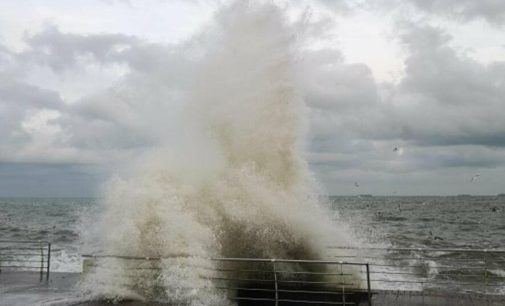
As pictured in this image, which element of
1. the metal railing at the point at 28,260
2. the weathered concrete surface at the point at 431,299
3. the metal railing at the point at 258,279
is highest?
the metal railing at the point at 28,260

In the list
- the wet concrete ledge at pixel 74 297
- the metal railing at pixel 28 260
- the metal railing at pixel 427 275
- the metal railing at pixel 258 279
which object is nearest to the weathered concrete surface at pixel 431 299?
the wet concrete ledge at pixel 74 297

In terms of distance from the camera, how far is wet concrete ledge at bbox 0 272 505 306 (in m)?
10.5

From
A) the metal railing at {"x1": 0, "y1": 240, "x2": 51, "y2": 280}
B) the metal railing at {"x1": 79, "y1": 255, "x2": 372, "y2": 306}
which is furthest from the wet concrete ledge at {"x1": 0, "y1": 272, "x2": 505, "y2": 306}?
the metal railing at {"x1": 0, "y1": 240, "x2": 51, "y2": 280}

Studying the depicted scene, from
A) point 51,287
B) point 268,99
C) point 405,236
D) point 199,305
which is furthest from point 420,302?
point 405,236

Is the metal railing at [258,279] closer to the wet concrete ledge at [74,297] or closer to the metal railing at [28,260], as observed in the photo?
the wet concrete ledge at [74,297]

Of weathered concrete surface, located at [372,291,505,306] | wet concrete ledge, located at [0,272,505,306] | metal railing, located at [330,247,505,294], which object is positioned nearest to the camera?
weathered concrete surface, located at [372,291,505,306]

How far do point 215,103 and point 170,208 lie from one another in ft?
13.0

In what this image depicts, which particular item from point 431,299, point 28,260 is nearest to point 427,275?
point 431,299

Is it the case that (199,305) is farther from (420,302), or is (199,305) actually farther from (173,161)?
(173,161)

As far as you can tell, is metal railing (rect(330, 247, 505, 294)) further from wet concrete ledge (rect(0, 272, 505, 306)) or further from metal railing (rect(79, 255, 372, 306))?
metal railing (rect(79, 255, 372, 306))

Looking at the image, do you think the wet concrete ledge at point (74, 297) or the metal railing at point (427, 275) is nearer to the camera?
the wet concrete ledge at point (74, 297)

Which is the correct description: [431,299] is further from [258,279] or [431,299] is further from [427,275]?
[427,275]

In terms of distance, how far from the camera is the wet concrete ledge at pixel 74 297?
10.5 m

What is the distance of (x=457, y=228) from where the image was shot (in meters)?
44.2
